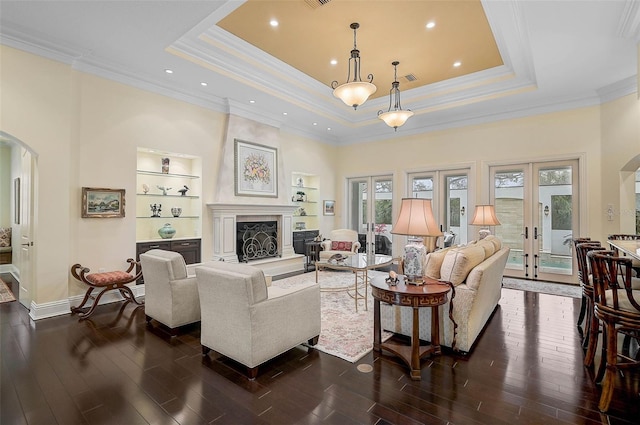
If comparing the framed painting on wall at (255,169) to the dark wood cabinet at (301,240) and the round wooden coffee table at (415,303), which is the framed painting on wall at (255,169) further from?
the round wooden coffee table at (415,303)

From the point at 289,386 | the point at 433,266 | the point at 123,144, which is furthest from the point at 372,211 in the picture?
the point at 289,386

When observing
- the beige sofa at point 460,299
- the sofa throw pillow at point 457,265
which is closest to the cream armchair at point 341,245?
the beige sofa at point 460,299

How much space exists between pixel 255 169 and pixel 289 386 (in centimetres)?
510

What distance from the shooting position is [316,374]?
2.70 metres

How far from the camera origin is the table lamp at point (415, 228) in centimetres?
294

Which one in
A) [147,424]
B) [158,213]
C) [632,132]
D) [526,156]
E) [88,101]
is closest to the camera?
[147,424]

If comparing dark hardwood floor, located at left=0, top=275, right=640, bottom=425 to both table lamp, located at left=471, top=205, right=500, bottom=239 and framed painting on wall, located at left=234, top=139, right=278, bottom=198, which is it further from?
framed painting on wall, located at left=234, top=139, right=278, bottom=198

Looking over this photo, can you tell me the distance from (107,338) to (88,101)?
347cm

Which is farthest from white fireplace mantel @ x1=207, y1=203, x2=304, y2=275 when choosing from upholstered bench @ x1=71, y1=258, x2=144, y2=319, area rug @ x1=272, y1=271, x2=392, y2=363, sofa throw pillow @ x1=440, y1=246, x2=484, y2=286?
sofa throw pillow @ x1=440, y1=246, x2=484, y2=286

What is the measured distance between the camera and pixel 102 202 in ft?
15.3

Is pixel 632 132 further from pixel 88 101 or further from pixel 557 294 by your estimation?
pixel 88 101

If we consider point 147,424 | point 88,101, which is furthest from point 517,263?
point 88,101

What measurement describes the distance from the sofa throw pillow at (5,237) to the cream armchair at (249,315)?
7.02m

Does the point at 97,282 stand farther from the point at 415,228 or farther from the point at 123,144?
the point at 415,228
